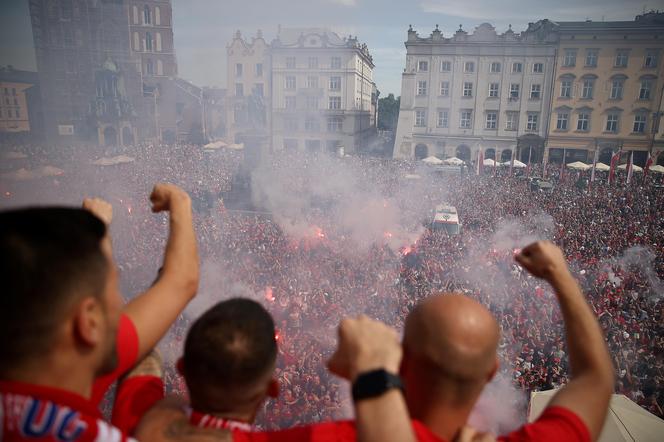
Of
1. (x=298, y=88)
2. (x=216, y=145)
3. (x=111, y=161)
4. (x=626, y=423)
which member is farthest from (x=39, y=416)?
(x=298, y=88)

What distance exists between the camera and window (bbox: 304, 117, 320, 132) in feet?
120

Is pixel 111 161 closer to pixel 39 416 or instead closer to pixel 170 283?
pixel 170 283

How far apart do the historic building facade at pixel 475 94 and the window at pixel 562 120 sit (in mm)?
1003

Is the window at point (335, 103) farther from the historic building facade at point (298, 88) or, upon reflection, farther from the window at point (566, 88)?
the window at point (566, 88)

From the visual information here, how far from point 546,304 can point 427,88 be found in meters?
29.2

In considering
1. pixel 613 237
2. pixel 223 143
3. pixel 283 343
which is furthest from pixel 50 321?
pixel 223 143

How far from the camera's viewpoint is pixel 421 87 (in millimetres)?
35656

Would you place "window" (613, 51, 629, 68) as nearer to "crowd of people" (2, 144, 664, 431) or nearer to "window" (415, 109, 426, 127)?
"crowd of people" (2, 144, 664, 431)

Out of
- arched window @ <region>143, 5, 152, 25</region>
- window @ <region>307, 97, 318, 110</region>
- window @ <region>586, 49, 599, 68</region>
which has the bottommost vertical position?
window @ <region>307, 97, 318, 110</region>

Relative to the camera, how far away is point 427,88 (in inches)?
1398

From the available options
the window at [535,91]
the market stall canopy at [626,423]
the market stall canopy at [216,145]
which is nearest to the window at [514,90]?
the window at [535,91]

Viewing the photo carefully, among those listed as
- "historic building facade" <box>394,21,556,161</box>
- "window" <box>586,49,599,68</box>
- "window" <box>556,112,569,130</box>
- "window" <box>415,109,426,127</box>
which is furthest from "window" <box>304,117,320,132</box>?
"window" <box>586,49,599,68</box>

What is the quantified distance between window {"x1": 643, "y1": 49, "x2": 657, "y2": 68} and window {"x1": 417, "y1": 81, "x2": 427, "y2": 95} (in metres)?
15.4

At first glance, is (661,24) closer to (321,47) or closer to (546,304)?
(321,47)
